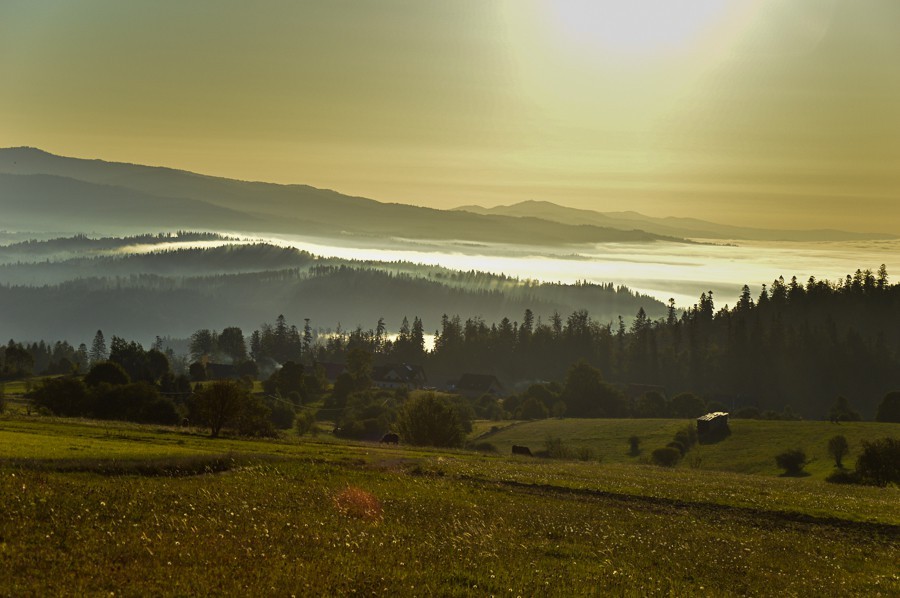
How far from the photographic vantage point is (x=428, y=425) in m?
108

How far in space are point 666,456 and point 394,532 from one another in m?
89.5

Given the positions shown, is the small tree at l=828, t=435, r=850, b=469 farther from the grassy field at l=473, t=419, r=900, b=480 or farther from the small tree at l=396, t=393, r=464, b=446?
the small tree at l=396, t=393, r=464, b=446

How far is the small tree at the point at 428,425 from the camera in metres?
107

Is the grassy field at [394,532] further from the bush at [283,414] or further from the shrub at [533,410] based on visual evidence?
the shrub at [533,410]

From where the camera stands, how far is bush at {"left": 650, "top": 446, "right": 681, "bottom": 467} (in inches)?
4380

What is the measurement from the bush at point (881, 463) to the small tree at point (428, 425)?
42656 mm

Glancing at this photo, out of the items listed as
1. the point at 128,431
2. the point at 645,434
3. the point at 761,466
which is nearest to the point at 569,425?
the point at 645,434

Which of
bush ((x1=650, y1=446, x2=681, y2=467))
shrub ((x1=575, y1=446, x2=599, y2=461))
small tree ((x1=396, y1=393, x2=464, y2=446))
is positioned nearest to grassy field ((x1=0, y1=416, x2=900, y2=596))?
small tree ((x1=396, y1=393, x2=464, y2=446))

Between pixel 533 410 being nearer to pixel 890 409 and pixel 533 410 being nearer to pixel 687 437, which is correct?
pixel 687 437

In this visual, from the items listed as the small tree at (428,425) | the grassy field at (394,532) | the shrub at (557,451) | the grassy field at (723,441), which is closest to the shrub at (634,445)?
the grassy field at (723,441)

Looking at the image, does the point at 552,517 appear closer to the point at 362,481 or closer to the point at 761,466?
the point at 362,481

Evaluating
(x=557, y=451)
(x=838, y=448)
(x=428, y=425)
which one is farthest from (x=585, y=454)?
(x=838, y=448)

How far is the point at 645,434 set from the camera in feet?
432

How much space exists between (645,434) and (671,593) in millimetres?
110239
